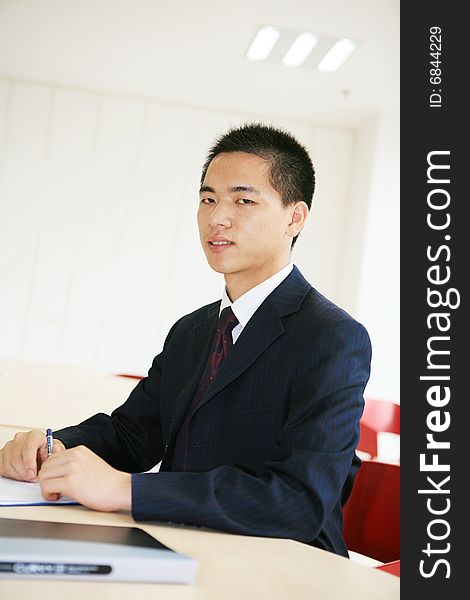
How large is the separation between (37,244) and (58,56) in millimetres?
1731

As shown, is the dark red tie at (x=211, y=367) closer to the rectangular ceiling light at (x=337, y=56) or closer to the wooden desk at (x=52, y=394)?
the wooden desk at (x=52, y=394)

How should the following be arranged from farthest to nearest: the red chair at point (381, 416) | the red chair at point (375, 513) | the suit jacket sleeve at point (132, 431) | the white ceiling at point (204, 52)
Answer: the white ceiling at point (204, 52)
the red chair at point (381, 416)
the red chair at point (375, 513)
the suit jacket sleeve at point (132, 431)

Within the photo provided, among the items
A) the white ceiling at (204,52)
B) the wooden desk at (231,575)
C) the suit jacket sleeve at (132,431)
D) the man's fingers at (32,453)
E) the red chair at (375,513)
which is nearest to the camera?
the wooden desk at (231,575)

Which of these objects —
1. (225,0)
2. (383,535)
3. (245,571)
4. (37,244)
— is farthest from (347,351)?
(37,244)

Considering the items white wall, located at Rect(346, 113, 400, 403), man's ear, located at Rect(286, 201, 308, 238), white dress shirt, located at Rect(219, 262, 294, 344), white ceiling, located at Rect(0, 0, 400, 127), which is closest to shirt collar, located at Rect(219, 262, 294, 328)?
white dress shirt, located at Rect(219, 262, 294, 344)

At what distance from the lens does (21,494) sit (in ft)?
4.66

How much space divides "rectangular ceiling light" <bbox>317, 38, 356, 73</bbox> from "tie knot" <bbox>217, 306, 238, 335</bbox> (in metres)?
4.02

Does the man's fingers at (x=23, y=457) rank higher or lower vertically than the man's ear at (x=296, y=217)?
lower

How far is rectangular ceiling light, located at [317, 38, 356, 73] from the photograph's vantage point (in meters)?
5.47

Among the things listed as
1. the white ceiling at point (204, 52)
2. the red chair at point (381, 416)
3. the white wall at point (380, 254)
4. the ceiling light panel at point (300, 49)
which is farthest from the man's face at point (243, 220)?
the white wall at point (380, 254)

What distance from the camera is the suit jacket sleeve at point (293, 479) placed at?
131 centimetres

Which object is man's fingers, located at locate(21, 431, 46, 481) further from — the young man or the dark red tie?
the dark red tie

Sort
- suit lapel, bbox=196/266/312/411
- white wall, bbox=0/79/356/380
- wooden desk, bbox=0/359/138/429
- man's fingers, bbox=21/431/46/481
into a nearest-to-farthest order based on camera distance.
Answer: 1. man's fingers, bbox=21/431/46/481
2. suit lapel, bbox=196/266/312/411
3. wooden desk, bbox=0/359/138/429
4. white wall, bbox=0/79/356/380

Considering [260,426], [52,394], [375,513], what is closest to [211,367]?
[260,426]
